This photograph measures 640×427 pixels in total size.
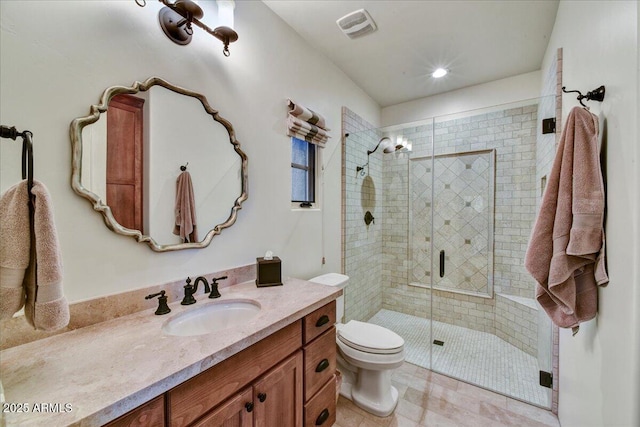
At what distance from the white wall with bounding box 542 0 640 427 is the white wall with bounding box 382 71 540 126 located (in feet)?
5.18

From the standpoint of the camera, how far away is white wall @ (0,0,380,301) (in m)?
0.91

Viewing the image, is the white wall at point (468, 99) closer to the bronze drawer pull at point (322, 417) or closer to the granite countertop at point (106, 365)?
the bronze drawer pull at point (322, 417)

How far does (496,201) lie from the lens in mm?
2697

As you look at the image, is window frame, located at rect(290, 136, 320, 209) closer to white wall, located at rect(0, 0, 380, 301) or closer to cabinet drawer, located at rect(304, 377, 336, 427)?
white wall, located at rect(0, 0, 380, 301)

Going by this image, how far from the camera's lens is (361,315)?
9.36 ft

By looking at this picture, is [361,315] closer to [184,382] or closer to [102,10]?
[184,382]

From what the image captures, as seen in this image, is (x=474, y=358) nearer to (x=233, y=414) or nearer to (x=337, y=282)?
(x=337, y=282)

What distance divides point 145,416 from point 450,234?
3.00 meters

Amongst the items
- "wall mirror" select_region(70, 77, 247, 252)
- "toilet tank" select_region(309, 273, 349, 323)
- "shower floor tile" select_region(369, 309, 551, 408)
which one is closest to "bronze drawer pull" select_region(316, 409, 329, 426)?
"toilet tank" select_region(309, 273, 349, 323)

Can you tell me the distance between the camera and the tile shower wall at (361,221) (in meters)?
2.70

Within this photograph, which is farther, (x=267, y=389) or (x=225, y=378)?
(x=267, y=389)

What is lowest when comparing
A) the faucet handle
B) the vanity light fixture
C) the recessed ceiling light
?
the faucet handle

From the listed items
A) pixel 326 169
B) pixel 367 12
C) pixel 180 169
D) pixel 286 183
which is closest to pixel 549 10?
pixel 367 12

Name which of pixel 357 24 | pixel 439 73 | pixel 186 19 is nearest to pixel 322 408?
pixel 186 19
